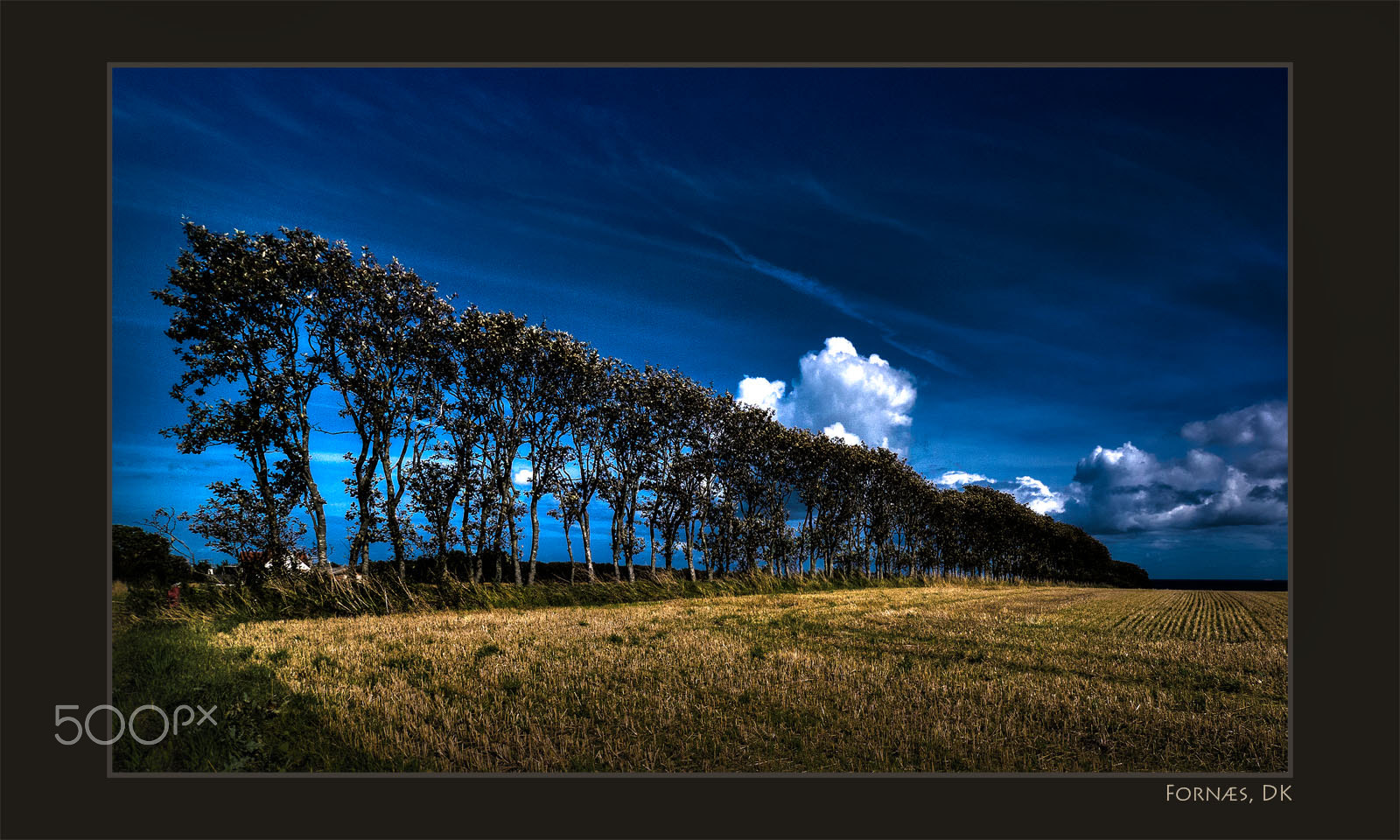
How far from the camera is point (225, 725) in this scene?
5.10 m

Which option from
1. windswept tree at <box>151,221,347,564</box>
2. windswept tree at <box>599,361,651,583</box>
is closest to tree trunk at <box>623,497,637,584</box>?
windswept tree at <box>599,361,651,583</box>

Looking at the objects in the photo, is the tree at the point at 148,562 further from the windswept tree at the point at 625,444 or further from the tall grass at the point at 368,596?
the windswept tree at the point at 625,444

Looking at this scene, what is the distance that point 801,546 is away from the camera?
3703cm

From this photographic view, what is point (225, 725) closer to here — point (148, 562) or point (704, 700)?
point (704, 700)

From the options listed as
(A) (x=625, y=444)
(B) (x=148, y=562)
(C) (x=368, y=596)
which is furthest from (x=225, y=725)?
(A) (x=625, y=444)

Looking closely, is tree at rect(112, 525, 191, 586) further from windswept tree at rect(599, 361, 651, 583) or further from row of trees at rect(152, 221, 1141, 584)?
windswept tree at rect(599, 361, 651, 583)

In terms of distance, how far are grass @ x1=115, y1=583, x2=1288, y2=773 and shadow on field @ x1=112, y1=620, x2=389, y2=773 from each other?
0.02 meters

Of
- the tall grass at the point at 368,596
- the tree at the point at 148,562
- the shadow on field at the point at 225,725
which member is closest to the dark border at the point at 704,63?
the shadow on field at the point at 225,725

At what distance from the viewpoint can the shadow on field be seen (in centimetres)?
464

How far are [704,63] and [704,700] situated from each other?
5.72 meters
